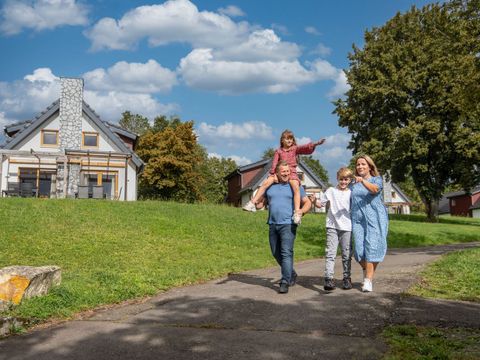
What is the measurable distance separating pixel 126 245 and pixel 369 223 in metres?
7.36

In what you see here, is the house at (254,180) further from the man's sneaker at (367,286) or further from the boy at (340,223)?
the man's sneaker at (367,286)

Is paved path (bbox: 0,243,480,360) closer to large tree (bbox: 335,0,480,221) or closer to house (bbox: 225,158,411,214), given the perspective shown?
large tree (bbox: 335,0,480,221)

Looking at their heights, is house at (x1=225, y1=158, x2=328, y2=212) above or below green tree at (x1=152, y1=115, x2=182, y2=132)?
below

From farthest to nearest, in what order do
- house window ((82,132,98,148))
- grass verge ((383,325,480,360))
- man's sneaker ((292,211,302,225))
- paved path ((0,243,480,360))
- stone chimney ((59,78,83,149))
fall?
house window ((82,132,98,148)), stone chimney ((59,78,83,149)), man's sneaker ((292,211,302,225)), paved path ((0,243,480,360)), grass verge ((383,325,480,360))

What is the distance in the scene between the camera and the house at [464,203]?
79.7m

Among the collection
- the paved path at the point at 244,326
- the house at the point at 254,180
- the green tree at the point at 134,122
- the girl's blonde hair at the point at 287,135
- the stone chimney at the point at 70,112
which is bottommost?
the paved path at the point at 244,326

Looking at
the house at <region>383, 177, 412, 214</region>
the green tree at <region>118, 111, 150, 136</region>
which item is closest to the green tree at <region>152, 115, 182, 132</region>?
the green tree at <region>118, 111, 150, 136</region>

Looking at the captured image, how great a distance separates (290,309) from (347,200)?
2159 millimetres

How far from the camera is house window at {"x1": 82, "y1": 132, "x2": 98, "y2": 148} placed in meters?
32.6

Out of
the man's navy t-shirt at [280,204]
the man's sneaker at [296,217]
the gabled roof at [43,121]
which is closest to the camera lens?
the man's sneaker at [296,217]

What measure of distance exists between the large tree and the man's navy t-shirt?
28217 millimetres

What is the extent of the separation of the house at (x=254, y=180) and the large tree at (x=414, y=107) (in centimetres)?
1094

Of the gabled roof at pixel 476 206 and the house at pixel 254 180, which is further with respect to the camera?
the gabled roof at pixel 476 206

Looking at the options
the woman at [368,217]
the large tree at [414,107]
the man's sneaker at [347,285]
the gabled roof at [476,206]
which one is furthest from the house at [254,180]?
the gabled roof at [476,206]
